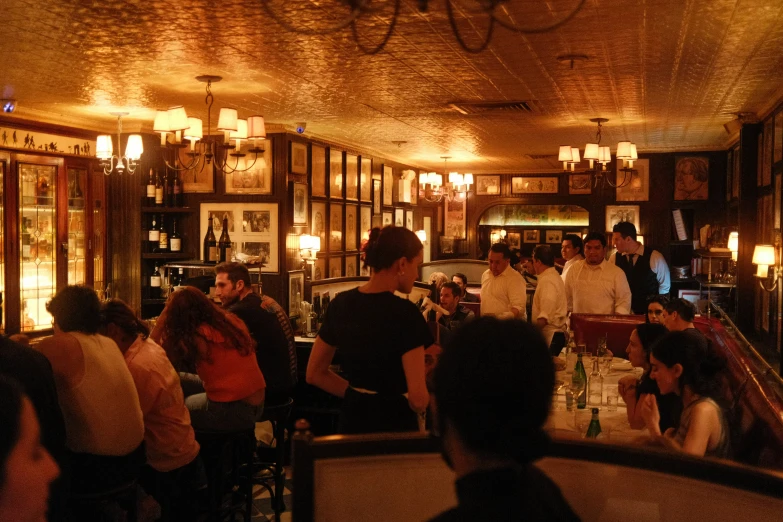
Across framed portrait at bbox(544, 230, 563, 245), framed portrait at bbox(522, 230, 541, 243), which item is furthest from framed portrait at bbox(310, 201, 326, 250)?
framed portrait at bbox(544, 230, 563, 245)

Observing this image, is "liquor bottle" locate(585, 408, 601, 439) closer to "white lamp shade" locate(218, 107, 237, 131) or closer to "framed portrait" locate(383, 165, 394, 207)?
"white lamp shade" locate(218, 107, 237, 131)

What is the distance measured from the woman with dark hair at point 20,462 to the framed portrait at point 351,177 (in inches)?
383

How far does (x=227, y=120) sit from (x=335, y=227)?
4833mm

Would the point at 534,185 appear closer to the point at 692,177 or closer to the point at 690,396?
the point at 692,177

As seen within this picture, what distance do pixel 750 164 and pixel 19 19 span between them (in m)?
8.07

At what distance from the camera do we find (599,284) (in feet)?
23.4

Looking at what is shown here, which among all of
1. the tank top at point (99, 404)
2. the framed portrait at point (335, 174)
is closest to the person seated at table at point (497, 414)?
the tank top at point (99, 404)

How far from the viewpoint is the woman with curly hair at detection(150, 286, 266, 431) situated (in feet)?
13.5

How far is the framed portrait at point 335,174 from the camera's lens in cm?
1102

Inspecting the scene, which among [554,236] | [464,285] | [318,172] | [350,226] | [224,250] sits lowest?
[464,285]

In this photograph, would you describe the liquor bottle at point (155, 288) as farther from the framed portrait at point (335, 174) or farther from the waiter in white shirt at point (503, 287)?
the waiter in white shirt at point (503, 287)

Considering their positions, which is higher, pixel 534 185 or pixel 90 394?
pixel 534 185

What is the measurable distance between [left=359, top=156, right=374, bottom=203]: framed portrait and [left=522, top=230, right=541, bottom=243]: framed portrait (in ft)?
20.4

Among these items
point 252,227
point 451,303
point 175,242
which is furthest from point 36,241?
point 451,303
